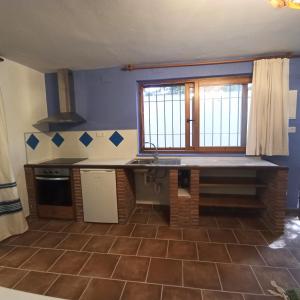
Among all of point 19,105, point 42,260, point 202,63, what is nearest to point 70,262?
point 42,260

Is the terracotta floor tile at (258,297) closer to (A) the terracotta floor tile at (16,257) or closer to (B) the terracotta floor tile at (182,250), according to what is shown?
(B) the terracotta floor tile at (182,250)

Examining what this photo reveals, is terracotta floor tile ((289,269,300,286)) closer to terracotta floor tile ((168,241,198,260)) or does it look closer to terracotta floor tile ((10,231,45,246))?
terracotta floor tile ((168,241,198,260))

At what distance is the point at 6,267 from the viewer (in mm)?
1952

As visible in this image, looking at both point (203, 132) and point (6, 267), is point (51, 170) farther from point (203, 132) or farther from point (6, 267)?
point (203, 132)

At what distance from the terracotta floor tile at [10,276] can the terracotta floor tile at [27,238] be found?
17.5 inches

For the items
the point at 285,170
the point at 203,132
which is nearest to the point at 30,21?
the point at 203,132

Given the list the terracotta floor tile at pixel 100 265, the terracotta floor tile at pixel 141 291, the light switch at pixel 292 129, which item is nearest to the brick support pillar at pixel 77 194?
the terracotta floor tile at pixel 100 265

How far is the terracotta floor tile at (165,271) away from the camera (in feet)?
5.66

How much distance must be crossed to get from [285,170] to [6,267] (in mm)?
3136

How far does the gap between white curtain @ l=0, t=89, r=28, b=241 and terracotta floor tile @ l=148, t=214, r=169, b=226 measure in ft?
5.66

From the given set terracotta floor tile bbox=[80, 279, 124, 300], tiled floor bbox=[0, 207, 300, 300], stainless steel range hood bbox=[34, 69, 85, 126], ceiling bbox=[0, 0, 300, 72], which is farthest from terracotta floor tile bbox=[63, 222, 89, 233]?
ceiling bbox=[0, 0, 300, 72]

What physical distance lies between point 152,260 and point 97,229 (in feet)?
3.16

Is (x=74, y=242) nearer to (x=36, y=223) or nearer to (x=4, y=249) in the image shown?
(x=4, y=249)

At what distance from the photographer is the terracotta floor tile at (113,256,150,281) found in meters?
1.78
